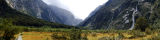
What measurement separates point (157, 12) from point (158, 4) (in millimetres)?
12012

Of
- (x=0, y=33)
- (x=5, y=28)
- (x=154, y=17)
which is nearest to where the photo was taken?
(x=5, y=28)

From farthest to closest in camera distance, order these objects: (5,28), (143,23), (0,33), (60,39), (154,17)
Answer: (154,17)
(143,23)
(60,39)
(0,33)
(5,28)

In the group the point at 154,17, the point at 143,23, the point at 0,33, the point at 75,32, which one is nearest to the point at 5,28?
the point at 0,33

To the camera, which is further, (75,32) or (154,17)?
(154,17)

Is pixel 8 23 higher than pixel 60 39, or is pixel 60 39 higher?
pixel 8 23

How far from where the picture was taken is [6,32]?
143 feet

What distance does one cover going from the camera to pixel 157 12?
17812 cm

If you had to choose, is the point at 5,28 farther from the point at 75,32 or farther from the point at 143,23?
the point at 143,23

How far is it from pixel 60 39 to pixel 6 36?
52.2 ft

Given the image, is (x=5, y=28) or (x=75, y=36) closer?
(x=75, y=36)

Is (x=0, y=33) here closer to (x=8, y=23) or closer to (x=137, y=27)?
(x=8, y=23)

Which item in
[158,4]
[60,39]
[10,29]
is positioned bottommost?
[60,39]

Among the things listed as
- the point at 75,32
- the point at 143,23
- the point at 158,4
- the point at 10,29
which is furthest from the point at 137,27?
the point at 158,4

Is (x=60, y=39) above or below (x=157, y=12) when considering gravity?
below
